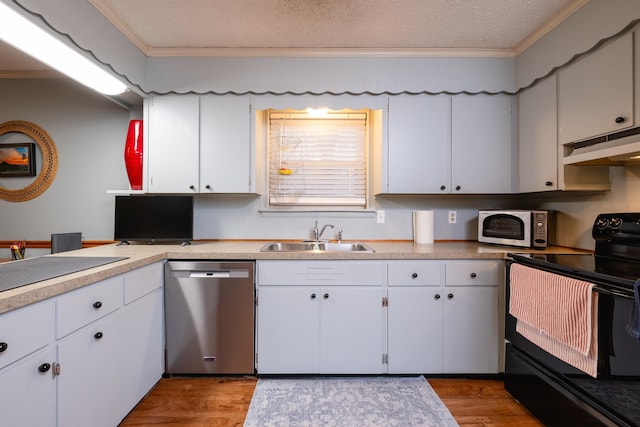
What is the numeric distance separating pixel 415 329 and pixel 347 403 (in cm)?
63

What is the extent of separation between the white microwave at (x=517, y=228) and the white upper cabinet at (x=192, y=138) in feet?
6.35

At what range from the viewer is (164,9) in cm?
188

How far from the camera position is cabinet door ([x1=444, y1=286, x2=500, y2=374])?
1.99 metres

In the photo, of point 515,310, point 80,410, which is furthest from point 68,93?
point 515,310

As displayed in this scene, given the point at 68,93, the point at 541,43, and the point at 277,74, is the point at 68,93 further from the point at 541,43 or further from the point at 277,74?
the point at 541,43

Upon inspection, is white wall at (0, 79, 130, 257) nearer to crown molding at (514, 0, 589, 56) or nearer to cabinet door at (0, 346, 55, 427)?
cabinet door at (0, 346, 55, 427)

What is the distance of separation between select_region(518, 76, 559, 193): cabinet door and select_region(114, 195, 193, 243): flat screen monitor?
2.52 metres

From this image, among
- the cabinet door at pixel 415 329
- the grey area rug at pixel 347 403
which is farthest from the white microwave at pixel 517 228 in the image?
the grey area rug at pixel 347 403

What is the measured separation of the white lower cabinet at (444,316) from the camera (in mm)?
1987

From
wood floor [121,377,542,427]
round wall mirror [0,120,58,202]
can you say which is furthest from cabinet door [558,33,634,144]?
round wall mirror [0,120,58,202]

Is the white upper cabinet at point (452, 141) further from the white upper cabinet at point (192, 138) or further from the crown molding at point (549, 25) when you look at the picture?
the white upper cabinet at point (192, 138)

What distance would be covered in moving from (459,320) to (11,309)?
87.5 inches

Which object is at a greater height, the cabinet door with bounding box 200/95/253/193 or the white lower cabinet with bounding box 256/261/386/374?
the cabinet door with bounding box 200/95/253/193

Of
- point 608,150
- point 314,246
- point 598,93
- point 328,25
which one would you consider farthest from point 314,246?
point 598,93
